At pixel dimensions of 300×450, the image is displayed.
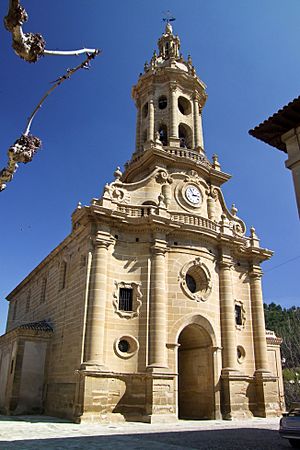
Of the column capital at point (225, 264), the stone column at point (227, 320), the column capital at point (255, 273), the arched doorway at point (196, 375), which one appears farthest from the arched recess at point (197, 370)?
the column capital at point (255, 273)

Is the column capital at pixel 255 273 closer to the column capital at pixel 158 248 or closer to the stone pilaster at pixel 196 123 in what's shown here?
the column capital at pixel 158 248

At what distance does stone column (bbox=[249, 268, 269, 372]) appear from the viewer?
22.7 metres

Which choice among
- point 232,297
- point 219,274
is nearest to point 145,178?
point 219,274

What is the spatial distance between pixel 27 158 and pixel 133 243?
15094 millimetres

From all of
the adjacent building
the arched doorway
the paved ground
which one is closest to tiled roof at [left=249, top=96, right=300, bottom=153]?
the adjacent building

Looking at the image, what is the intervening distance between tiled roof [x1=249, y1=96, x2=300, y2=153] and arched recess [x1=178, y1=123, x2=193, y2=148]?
17432mm

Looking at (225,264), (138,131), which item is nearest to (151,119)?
(138,131)

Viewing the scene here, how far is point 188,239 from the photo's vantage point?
2184cm

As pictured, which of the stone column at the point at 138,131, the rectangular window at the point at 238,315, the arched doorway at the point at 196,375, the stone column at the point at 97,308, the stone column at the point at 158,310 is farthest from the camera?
the stone column at the point at 138,131

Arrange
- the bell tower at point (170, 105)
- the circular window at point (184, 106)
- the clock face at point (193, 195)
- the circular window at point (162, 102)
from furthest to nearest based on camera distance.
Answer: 1. the circular window at point (184, 106)
2. the circular window at point (162, 102)
3. the bell tower at point (170, 105)
4. the clock face at point (193, 195)

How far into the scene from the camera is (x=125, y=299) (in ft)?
64.8

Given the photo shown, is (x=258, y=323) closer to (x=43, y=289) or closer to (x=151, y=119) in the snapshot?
(x=43, y=289)

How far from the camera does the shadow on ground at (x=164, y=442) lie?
10.9m

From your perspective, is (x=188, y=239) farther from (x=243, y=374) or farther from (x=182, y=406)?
(x=182, y=406)
